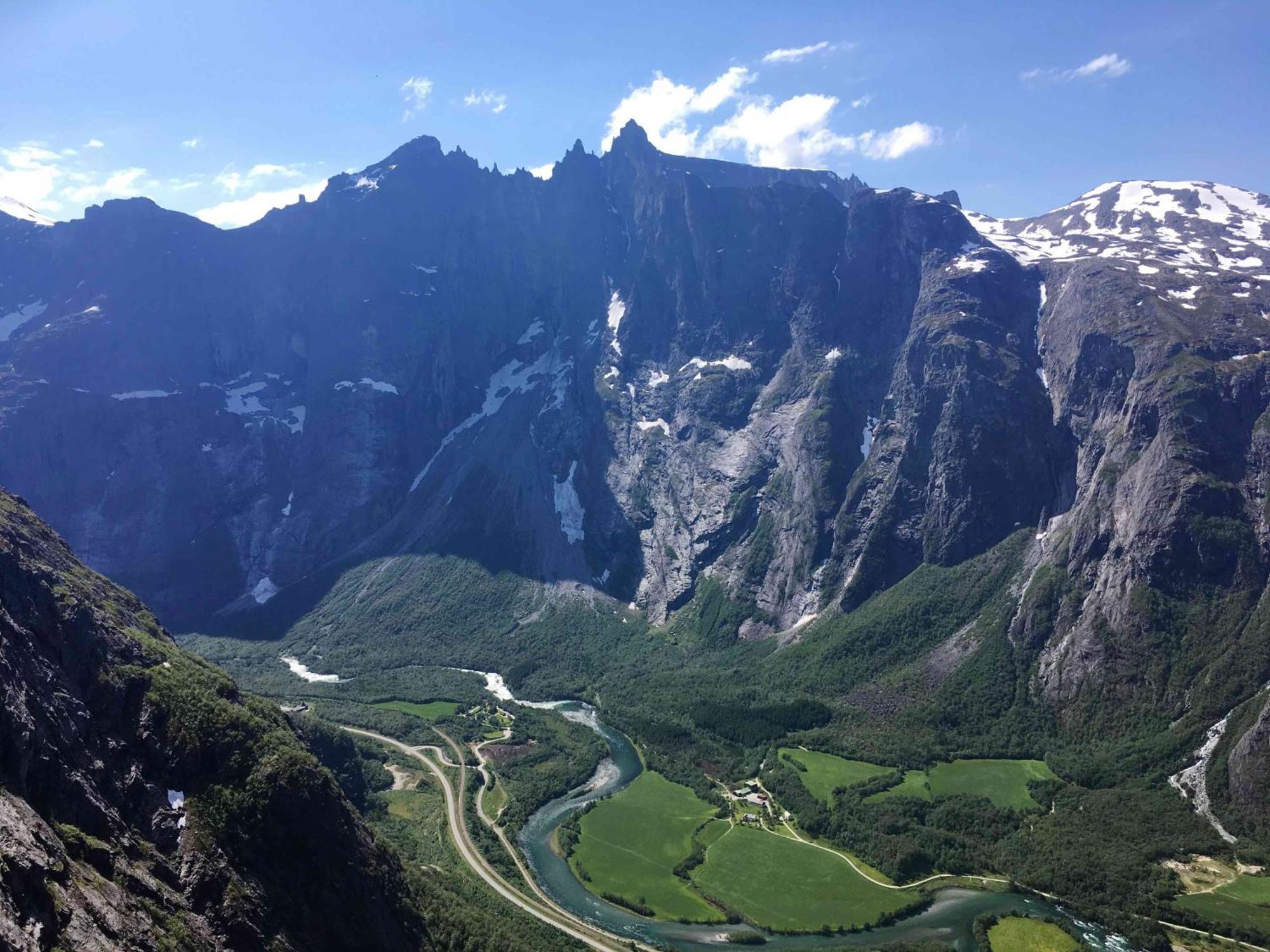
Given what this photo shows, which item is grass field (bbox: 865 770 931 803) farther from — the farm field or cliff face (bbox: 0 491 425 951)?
cliff face (bbox: 0 491 425 951)

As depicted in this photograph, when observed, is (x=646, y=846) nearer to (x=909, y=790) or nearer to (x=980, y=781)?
(x=909, y=790)

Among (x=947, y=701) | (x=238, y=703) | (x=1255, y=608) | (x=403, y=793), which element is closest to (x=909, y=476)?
(x=947, y=701)

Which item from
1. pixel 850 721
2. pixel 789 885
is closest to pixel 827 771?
pixel 850 721

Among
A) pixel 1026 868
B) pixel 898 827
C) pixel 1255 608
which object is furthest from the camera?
pixel 1255 608

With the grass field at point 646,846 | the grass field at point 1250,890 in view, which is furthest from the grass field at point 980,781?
the grass field at point 646,846

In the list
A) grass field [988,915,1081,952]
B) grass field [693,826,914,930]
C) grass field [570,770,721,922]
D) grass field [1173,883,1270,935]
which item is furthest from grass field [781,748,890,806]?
grass field [1173,883,1270,935]

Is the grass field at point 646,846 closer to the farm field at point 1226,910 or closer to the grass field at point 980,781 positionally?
the grass field at point 980,781

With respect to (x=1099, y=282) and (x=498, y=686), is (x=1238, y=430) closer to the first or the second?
(x=1099, y=282)
